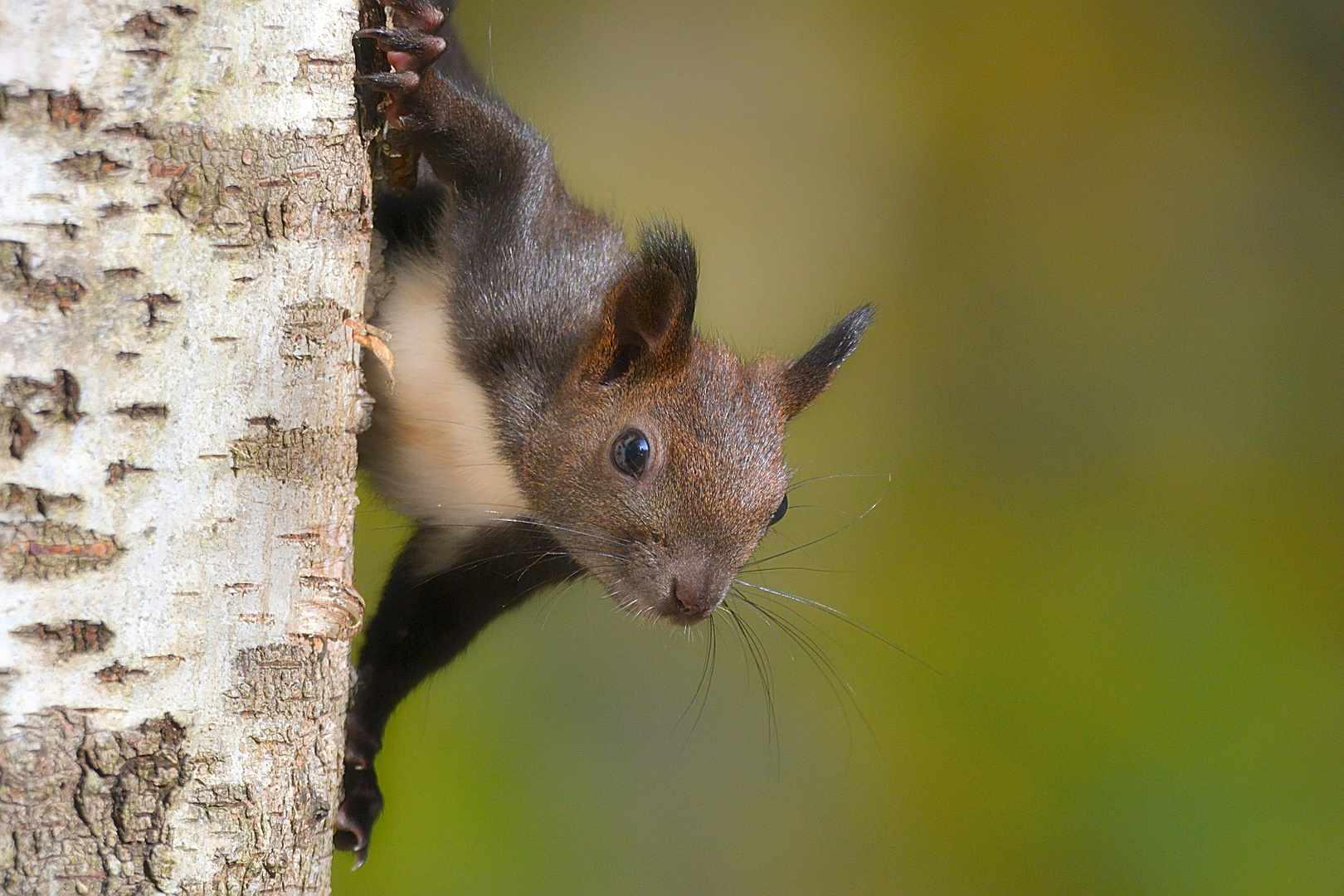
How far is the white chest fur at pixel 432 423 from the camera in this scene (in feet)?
7.73

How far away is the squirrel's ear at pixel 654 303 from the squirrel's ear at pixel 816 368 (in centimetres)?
35

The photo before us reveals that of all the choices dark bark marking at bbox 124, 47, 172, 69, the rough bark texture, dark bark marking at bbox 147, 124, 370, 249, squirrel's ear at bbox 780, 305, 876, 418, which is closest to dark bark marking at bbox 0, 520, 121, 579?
the rough bark texture

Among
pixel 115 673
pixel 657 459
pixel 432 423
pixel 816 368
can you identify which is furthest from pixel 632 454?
pixel 115 673

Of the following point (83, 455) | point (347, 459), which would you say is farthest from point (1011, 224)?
point (83, 455)

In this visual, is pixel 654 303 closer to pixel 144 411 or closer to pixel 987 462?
pixel 144 411

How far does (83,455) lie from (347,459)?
38 centimetres

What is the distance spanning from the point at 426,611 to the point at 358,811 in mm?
429

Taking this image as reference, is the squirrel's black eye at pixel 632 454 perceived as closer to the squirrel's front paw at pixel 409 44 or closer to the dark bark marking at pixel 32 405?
the squirrel's front paw at pixel 409 44

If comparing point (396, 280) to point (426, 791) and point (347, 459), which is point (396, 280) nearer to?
point (347, 459)

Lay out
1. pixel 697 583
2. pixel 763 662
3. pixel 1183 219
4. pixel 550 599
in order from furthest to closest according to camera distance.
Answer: pixel 1183 219 → pixel 763 662 → pixel 550 599 → pixel 697 583

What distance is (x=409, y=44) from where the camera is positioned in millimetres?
1842

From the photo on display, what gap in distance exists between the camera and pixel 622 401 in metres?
2.34

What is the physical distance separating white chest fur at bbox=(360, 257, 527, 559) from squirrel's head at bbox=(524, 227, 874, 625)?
119 mm

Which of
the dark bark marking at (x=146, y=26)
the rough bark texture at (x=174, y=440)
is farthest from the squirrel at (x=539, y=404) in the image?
the dark bark marking at (x=146, y=26)
